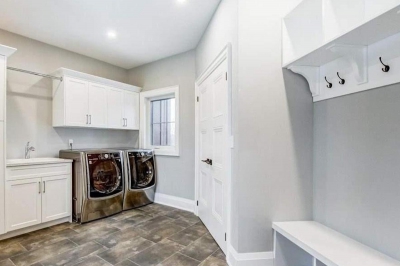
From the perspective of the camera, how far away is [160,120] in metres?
4.28

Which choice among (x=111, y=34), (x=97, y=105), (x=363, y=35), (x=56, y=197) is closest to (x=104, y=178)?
(x=56, y=197)

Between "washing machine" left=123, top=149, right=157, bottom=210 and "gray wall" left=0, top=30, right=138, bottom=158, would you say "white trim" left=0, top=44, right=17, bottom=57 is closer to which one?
"gray wall" left=0, top=30, right=138, bottom=158

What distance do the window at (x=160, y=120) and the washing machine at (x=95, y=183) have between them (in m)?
0.88

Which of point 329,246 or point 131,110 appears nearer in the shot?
point 329,246

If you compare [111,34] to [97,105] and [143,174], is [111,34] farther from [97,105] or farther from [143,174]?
[143,174]

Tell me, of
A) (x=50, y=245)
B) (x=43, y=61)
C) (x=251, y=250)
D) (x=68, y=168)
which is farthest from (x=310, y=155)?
(x=43, y=61)

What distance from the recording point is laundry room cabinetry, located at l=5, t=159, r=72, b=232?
262cm

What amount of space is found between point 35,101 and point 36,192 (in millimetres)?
1393

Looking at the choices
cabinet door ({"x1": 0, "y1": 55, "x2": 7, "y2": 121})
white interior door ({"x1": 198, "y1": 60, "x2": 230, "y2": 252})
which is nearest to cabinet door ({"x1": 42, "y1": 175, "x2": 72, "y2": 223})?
cabinet door ({"x1": 0, "y1": 55, "x2": 7, "y2": 121})

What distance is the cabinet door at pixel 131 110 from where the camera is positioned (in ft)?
13.7

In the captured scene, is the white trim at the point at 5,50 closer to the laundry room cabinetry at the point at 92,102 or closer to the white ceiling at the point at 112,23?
the white ceiling at the point at 112,23

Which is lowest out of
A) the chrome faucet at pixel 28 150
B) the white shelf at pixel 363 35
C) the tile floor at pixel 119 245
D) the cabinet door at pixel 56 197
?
the tile floor at pixel 119 245

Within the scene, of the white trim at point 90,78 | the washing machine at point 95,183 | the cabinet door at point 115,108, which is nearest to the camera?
the washing machine at point 95,183

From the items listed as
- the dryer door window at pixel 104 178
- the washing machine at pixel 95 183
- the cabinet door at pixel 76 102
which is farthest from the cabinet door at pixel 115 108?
the dryer door window at pixel 104 178
